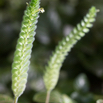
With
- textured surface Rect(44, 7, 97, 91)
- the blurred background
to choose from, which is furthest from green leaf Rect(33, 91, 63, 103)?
the blurred background

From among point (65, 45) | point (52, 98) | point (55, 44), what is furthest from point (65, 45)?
point (55, 44)

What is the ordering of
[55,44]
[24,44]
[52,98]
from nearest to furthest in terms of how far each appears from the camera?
[24,44], [52,98], [55,44]

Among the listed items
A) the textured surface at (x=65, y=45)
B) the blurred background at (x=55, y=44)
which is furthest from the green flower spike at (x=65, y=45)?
the blurred background at (x=55, y=44)

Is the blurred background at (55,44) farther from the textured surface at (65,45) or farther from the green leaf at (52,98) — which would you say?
the textured surface at (65,45)

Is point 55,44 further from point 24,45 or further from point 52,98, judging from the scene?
point 24,45

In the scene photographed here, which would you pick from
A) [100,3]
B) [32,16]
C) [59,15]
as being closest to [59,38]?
[59,15]

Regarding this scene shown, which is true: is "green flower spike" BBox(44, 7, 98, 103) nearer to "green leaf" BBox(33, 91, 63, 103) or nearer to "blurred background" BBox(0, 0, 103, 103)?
"green leaf" BBox(33, 91, 63, 103)
